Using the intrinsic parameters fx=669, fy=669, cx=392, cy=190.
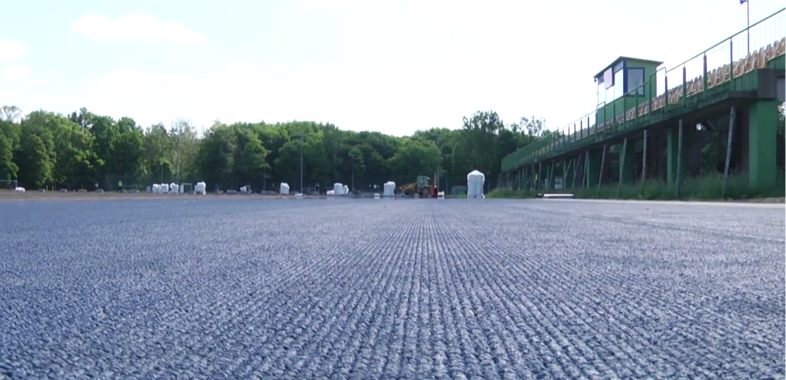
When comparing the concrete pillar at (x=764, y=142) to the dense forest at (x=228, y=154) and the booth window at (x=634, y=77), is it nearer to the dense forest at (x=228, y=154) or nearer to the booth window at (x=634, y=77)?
the booth window at (x=634, y=77)

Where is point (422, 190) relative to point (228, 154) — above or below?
below

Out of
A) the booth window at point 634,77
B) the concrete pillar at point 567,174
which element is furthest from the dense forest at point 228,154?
the booth window at point 634,77

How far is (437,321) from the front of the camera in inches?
68.2

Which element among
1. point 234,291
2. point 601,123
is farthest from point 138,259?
point 601,123

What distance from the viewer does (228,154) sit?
6412 centimetres

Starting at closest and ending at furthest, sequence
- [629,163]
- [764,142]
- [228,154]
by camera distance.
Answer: [764,142] < [629,163] < [228,154]

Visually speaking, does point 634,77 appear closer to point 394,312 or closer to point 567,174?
point 567,174

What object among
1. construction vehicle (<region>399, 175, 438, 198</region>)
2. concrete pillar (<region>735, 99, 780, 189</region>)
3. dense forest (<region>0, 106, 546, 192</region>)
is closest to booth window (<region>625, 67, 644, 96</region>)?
concrete pillar (<region>735, 99, 780, 189</region>)

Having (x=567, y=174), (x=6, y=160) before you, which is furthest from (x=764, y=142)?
(x=6, y=160)

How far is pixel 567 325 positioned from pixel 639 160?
2725 centimetres

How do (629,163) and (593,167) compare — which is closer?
(629,163)

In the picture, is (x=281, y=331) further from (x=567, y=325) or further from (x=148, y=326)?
(x=567, y=325)

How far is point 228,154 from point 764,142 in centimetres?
5512

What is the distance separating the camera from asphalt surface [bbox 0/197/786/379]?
1314mm
